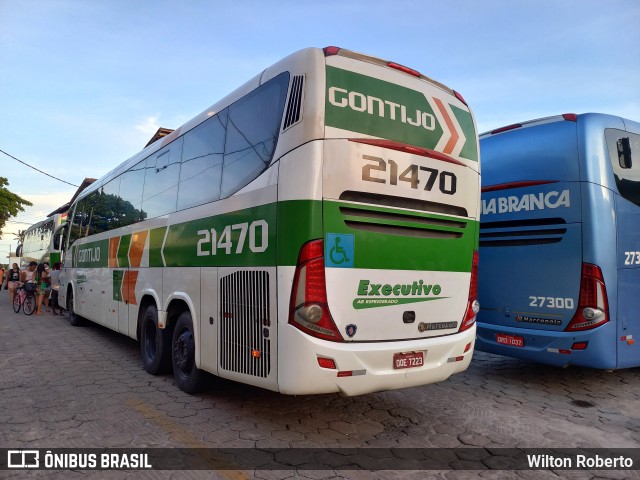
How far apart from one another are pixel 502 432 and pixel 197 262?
3595 mm

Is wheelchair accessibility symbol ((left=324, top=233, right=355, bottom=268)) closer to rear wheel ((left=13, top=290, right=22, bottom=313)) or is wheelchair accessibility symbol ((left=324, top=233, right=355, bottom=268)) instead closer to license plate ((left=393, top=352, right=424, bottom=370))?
license plate ((left=393, top=352, right=424, bottom=370))

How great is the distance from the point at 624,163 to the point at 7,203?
38.3 metres

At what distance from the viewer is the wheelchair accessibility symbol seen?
3.76m

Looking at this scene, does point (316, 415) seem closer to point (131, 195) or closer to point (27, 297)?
point (131, 195)

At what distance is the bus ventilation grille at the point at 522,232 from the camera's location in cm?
566

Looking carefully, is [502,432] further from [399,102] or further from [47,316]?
[47,316]

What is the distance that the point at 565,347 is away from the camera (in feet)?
17.7

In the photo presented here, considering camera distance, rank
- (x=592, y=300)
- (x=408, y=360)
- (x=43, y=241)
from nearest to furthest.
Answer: (x=408, y=360), (x=592, y=300), (x=43, y=241)

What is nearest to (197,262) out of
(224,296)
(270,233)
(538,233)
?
(224,296)

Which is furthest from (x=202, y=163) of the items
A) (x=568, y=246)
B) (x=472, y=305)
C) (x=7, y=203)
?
(x=7, y=203)

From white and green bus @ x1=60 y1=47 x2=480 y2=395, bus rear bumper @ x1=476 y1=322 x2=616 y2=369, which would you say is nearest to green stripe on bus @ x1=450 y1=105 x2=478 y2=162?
white and green bus @ x1=60 y1=47 x2=480 y2=395

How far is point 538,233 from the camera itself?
587 cm

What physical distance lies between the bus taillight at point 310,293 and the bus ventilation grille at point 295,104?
1090mm

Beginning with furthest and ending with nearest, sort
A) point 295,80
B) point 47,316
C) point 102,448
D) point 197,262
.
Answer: point 47,316
point 197,262
point 295,80
point 102,448
